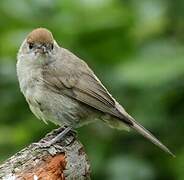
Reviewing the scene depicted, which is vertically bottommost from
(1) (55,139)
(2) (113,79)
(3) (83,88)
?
(1) (55,139)

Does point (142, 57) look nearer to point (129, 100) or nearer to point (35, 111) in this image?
point (129, 100)

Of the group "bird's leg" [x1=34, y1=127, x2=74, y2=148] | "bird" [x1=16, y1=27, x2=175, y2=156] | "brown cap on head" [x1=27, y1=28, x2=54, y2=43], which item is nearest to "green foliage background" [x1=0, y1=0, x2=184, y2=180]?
"bird" [x1=16, y1=27, x2=175, y2=156]

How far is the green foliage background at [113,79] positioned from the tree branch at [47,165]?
1.96 metres

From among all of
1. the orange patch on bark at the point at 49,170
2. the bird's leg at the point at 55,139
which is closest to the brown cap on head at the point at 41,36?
the bird's leg at the point at 55,139

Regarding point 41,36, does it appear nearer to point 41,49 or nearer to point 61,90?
point 41,49

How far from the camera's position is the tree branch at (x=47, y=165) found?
4.74 meters

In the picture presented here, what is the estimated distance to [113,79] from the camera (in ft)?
24.6

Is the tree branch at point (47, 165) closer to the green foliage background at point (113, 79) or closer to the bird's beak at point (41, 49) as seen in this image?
the bird's beak at point (41, 49)

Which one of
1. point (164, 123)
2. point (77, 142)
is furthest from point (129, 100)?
point (77, 142)

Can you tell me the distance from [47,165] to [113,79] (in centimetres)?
271

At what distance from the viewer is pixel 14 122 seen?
24.5ft

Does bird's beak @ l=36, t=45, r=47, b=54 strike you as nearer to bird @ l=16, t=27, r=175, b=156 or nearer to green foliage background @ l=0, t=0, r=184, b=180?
bird @ l=16, t=27, r=175, b=156

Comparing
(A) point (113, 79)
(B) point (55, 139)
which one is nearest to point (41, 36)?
(B) point (55, 139)

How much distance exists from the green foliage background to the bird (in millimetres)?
963
